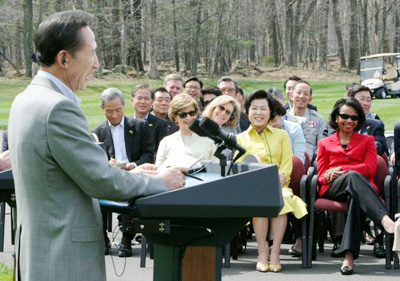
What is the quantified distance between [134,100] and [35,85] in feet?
20.5

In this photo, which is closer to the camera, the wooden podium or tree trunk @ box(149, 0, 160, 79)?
the wooden podium

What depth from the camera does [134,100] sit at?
9.31 meters

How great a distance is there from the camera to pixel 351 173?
7293 mm

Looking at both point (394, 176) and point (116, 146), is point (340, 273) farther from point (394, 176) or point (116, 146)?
point (116, 146)

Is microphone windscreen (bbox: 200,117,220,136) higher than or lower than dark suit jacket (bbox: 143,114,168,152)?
higher

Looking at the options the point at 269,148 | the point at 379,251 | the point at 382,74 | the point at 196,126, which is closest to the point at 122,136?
the point at 269,148

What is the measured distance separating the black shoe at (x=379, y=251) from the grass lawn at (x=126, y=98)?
15.2 m

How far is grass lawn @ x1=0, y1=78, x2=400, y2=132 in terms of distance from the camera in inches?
1065

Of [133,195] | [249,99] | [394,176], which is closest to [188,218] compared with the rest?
[133,195]

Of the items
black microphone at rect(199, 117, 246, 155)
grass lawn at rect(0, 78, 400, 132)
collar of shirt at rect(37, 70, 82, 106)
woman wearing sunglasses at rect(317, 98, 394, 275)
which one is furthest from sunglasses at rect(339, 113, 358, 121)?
grass lawn at rect(0, 78, 400, 132)

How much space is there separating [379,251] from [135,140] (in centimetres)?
308

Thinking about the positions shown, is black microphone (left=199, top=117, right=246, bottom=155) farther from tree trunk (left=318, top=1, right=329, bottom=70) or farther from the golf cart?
tree trunk (left=318, top=1, right=329, bottom=70)

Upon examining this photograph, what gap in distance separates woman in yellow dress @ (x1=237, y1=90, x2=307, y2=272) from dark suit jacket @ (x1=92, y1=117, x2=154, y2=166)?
47.0 inches

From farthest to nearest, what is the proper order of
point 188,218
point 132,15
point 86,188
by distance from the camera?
point 132,15, point 188,218, point 86,188
